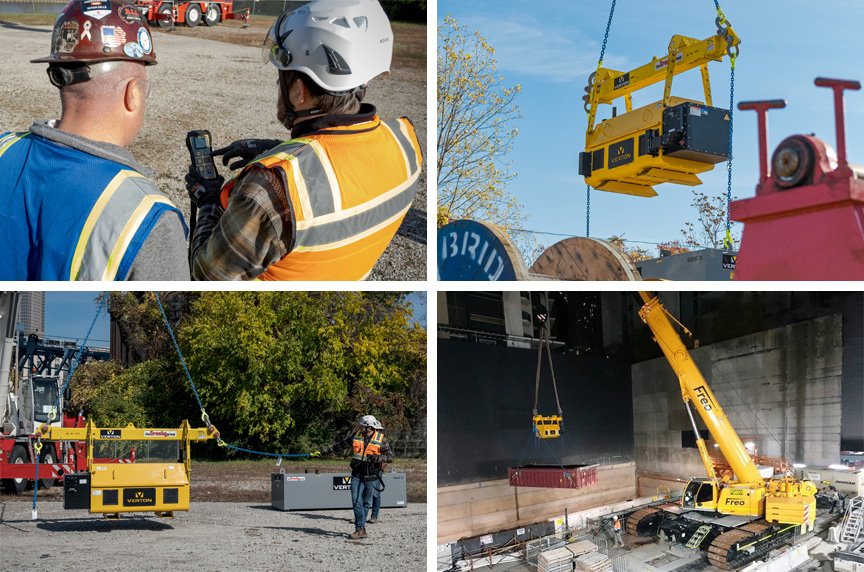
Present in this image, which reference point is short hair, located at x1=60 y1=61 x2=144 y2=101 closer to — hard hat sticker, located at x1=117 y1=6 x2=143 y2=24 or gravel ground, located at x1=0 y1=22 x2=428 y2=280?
hard hat sticker, located at x1=117 y1=6 x2=143 y2=24

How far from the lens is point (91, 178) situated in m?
2.71

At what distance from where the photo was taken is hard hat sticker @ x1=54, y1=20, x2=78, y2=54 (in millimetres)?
2869

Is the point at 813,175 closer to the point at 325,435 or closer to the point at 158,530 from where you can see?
the point at 325,435

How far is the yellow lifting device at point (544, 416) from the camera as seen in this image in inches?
211

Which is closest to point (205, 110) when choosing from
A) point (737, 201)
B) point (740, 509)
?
point (737, 201)

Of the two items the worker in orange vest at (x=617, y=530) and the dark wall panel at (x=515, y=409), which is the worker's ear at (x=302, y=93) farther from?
the worker in orange vest at (x=617, y=530)

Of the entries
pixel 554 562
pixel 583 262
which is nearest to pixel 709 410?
pixel 554 562

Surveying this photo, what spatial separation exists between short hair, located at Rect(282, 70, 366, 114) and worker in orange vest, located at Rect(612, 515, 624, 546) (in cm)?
372

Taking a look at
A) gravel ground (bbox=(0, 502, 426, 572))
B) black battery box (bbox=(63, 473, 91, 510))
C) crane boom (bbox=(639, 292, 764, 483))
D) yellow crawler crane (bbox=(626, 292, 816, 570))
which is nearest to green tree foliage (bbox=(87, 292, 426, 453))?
gravel ground (bbox=(0, 502, 426, 572))

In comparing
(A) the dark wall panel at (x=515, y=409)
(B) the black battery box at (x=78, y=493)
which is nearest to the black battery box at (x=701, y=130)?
(A) the dark wall panel at (x=515, y=409)

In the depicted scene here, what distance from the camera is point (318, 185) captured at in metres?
2.72

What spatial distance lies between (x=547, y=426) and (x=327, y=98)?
3480 mm

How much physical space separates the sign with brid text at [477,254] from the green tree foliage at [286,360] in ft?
1.97

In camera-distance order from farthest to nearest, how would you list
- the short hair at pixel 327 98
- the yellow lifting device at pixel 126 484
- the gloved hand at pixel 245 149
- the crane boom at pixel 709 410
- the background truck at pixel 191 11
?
the yellow lifting device at pixel 126 484
the crane boom at pixel 709 410
the background truck at pixel 191 11
the gloved hand at pixel 245 149
the short hair at pixel 327 98
